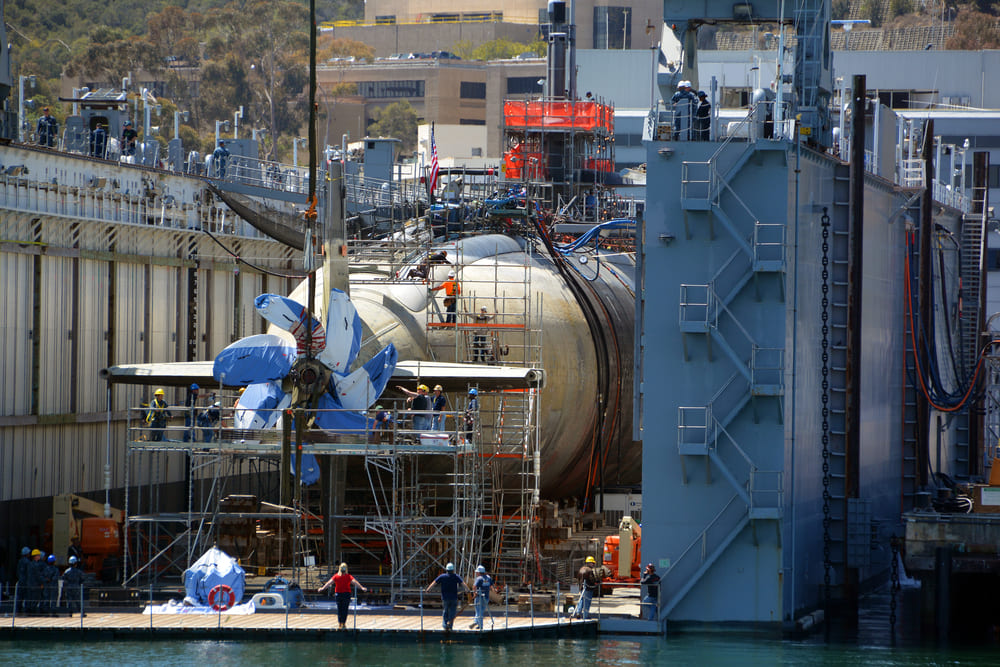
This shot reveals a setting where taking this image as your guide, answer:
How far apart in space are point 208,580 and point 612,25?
114 m

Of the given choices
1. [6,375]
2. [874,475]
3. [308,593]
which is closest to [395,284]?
[308,593]

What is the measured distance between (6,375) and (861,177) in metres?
19.2

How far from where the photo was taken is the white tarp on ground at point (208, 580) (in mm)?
29078

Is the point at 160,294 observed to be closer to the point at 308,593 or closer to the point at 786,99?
the point at 308,593

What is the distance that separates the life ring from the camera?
2906 cm

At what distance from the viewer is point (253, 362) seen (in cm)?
2984

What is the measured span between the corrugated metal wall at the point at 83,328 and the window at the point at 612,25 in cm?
9426

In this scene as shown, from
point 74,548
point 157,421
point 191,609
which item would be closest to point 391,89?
point 74,548

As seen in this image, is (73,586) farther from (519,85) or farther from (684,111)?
(519,85)

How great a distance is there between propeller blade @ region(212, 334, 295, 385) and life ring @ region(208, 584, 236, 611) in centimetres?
381

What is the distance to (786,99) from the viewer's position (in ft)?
104

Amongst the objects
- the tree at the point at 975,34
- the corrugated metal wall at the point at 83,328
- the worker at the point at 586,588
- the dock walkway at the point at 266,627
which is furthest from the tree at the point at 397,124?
the dock walkway at the point at 266,627

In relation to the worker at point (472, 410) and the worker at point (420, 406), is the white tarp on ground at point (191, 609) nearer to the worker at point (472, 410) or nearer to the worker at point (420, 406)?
the worker at point (420, 406)

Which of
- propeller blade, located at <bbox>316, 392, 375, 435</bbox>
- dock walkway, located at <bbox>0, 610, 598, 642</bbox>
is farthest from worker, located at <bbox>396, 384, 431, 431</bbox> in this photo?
dock walkway, located at <bbox>0, 610, 598, 642</bbox>
